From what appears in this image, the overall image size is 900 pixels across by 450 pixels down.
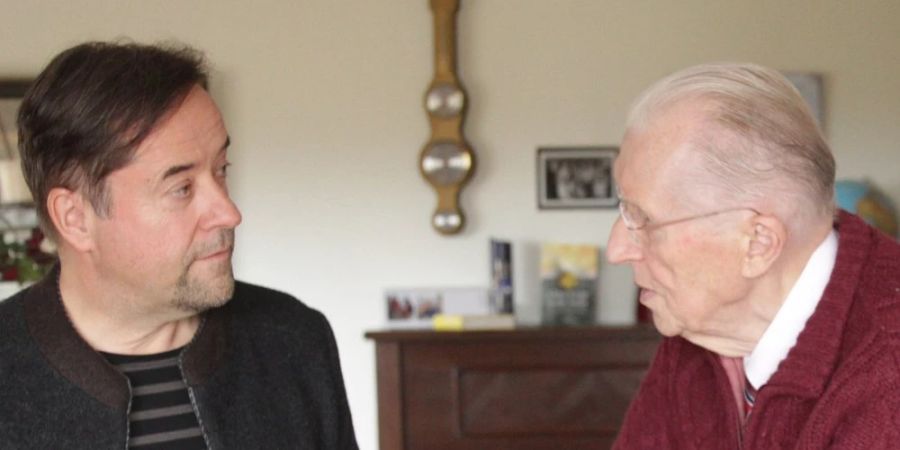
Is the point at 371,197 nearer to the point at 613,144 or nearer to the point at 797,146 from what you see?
the point at 613,144

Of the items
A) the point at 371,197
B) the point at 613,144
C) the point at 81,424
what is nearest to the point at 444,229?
the point at 371,197

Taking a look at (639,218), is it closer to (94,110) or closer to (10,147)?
(94,110)

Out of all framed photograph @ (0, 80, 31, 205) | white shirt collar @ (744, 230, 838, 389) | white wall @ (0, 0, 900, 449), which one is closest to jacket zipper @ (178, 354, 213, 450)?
white shirt collar @ (744, 230, 838, 389)

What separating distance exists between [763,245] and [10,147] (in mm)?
3296

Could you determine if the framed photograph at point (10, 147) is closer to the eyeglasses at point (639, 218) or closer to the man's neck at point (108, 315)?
the man's neck at point (108, 315)

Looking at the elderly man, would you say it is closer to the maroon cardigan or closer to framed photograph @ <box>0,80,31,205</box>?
the maroon cardigan

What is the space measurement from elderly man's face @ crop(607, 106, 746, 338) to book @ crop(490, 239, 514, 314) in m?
2.48

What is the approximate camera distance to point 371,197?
4324mm

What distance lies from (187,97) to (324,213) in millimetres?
2658

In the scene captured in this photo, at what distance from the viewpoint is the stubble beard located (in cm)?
167

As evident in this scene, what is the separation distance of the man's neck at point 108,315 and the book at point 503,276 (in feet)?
8.19

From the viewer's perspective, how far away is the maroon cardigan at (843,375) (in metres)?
1.42

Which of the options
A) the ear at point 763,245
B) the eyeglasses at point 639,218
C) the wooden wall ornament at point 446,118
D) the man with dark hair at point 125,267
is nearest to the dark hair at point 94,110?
the man with dark hair at point 125,267

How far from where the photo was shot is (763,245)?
155cm
